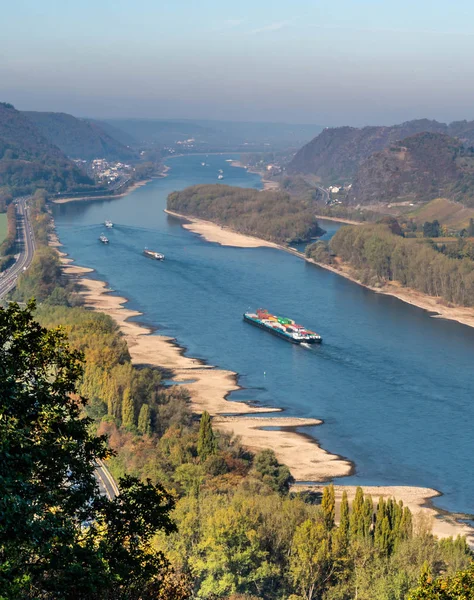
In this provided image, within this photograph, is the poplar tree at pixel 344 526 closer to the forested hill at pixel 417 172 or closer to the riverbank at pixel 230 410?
the riverbank at pixel 230 410

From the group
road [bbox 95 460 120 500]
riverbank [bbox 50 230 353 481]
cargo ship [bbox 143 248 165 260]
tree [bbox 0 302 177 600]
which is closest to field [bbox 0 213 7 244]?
cargo ship [bbox 143 248 165 260]

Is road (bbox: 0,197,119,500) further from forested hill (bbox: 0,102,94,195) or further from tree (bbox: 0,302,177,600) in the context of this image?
forested hill (bbox: 0,102,94,195)

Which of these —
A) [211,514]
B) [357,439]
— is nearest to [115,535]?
[211,514]

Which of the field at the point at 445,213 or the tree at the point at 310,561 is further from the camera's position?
the field at the point at 445,213

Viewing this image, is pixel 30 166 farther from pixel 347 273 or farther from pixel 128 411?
pixel 128 411

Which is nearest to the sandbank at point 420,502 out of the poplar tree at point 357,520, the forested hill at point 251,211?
the poplar tree at point 357,520

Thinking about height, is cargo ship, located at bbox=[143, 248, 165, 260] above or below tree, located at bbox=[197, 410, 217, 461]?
above

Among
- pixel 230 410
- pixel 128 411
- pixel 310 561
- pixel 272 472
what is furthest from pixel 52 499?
pixel 230 410
